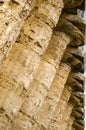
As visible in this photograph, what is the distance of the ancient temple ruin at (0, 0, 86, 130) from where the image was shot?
5457 mm

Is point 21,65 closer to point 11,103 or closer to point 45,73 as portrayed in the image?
point 11,103

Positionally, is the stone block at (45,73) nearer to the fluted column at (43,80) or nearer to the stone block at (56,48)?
the fluted column at (43,80)

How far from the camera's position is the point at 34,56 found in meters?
7.41

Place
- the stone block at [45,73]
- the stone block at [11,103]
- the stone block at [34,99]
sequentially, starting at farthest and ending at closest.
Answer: the stone block at [45,73], the stone block at [34,99], the stone block at [11,103]

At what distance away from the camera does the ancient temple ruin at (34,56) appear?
17.9 ft

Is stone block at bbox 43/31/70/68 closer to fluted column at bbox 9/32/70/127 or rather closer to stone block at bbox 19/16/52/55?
fluted column at bbox 9/32/70/127

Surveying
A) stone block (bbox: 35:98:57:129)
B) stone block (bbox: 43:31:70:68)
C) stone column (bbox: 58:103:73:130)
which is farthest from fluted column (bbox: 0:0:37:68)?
stone column (bbox: 58:103:73:130)

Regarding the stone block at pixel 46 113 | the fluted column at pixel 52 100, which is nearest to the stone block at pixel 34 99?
the fluted column at pixel 52 100

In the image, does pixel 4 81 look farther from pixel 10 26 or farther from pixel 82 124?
pixel 82 124

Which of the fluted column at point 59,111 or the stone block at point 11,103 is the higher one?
the fluted column at point 59,111

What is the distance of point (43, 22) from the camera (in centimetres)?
782

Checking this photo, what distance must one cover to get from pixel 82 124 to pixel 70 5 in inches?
321

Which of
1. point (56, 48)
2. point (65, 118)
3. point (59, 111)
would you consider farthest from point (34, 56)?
point (65, 118)

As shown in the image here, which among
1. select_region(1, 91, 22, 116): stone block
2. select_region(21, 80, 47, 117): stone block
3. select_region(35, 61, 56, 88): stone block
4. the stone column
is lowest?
select_region(1, 91, 22, 116): stone block
